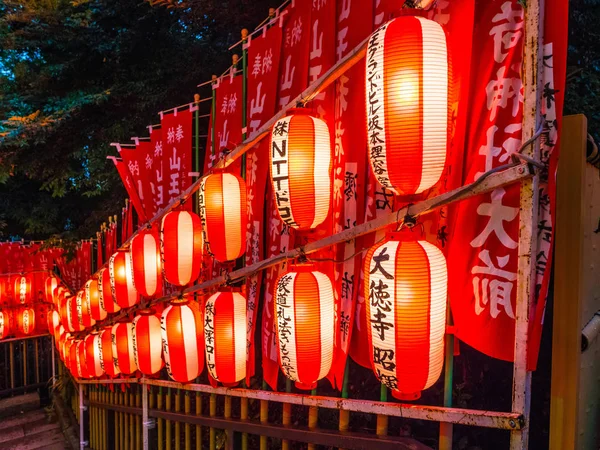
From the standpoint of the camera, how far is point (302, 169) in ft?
11.8

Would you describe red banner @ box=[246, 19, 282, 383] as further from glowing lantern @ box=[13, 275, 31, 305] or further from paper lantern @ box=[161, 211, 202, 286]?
glowing lantern @ box=[13, 275, 31, 305]

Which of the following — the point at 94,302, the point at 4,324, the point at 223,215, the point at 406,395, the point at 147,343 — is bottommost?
the point at 4,324

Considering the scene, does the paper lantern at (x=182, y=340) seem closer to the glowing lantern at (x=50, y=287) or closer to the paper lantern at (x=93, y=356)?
the paper lantern at (x=93, y=356)

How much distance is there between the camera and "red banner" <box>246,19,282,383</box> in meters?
5.23

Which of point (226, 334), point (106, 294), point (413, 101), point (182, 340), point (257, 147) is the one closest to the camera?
point (413, 101)

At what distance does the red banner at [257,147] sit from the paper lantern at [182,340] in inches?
29.0

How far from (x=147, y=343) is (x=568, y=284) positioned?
238 inches

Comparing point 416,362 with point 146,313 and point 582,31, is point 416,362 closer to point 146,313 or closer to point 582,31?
point 146,313

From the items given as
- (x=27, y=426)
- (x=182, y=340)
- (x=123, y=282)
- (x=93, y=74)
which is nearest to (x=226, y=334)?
(x=182, y=340)

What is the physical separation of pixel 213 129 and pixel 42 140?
684 centimetres

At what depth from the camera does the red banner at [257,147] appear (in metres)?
5.23

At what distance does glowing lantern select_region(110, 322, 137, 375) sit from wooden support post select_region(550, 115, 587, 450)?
7.04 metres

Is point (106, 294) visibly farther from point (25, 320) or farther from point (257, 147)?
point (25, 320)


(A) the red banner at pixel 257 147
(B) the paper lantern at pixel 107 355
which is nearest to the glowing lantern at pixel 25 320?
(B) the paper lantern at pixel 107 355
